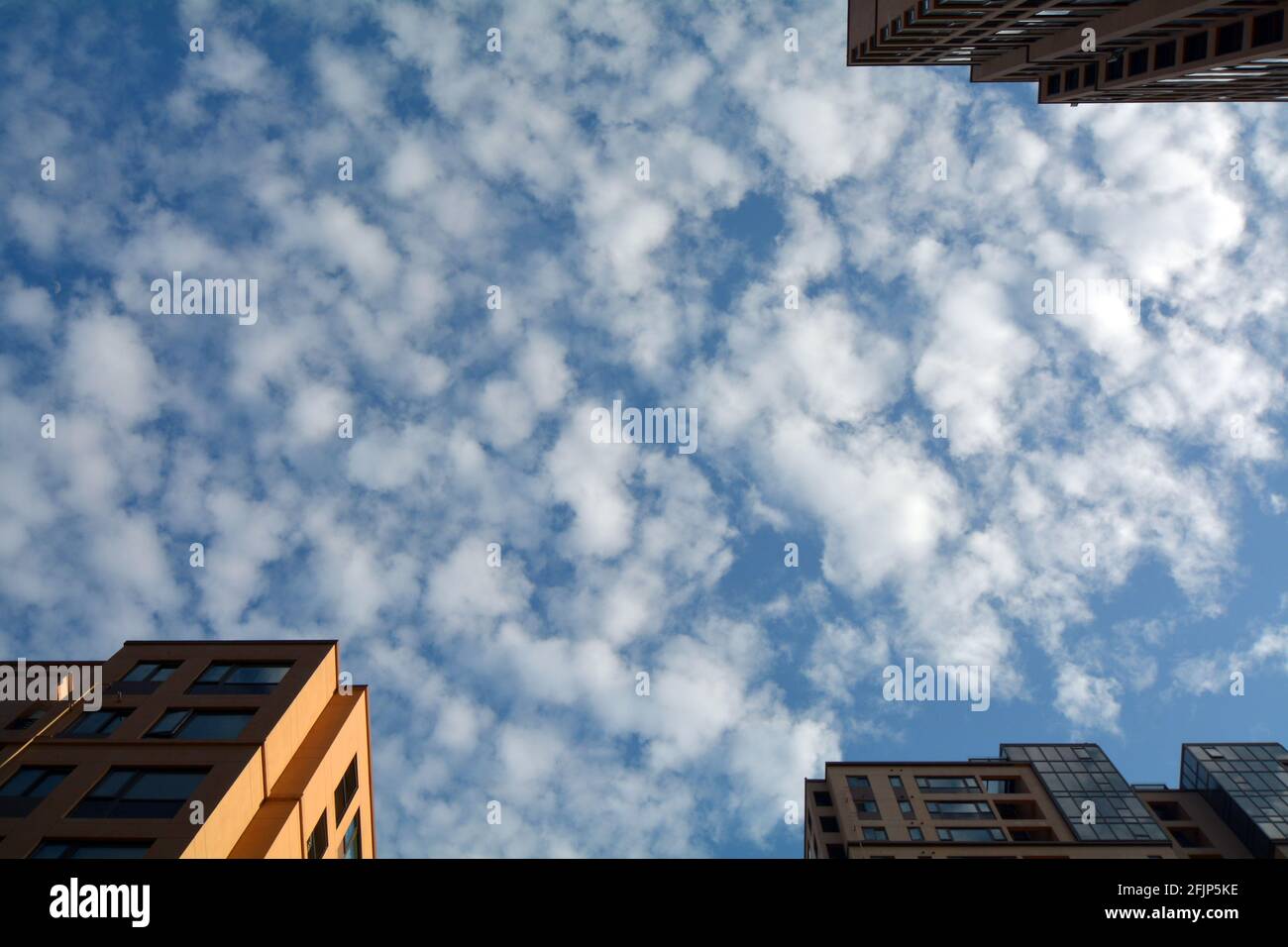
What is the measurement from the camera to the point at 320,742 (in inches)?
1099

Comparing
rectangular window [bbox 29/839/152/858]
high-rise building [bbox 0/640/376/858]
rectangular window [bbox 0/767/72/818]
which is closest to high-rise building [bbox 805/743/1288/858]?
high-rise building [bbox 0/640/376/858]

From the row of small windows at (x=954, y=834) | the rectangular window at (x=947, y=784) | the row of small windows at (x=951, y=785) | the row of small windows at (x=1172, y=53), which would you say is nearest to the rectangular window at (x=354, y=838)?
the row of small windows at (x=954, y=834)

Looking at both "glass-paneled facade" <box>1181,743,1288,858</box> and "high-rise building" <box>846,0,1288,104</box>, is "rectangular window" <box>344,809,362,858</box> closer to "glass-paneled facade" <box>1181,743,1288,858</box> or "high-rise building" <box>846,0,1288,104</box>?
"high-rise building" <box>846,0,1288,104</box>

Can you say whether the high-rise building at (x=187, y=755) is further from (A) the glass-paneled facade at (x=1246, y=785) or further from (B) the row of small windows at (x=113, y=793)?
(A) the glass-paneled facade at (x=1246, y=785)

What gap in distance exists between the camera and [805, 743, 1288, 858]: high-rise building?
45.7 meters

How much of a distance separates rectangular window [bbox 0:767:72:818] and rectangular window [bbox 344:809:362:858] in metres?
10.3

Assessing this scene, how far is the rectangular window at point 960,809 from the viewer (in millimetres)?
48062

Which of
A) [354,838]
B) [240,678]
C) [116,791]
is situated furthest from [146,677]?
[354,838]

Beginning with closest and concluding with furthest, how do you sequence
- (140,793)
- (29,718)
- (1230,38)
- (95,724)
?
(140,793) < (95,724) < (29,718) < (1230,38)

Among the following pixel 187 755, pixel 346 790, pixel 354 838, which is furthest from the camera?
pixel 354 838

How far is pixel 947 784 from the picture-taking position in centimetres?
5116

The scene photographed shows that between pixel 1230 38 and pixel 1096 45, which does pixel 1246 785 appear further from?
pixel 1096 45

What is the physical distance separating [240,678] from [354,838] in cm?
845
